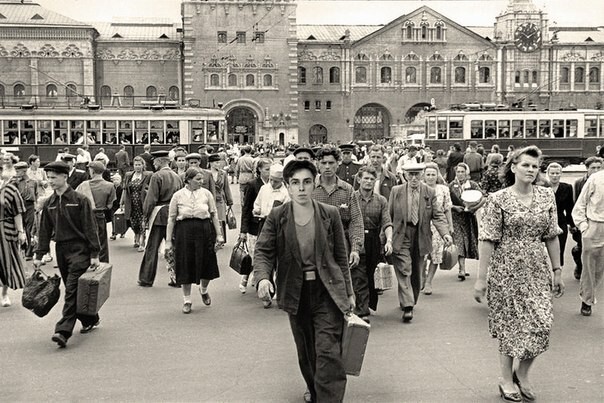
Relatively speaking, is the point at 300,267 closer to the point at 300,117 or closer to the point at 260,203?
the point at 260,203

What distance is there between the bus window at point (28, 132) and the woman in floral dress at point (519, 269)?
28938 millimetres

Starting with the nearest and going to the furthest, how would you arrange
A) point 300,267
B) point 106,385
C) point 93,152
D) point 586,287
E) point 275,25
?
point 300,267, point 106,385, point 586,287, point 93,152, point 275,25

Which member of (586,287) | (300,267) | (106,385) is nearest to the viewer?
(300,267)

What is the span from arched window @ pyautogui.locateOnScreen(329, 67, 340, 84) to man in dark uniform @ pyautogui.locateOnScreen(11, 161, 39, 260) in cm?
4770

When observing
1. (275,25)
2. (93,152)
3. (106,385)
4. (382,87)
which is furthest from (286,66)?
(106,385)

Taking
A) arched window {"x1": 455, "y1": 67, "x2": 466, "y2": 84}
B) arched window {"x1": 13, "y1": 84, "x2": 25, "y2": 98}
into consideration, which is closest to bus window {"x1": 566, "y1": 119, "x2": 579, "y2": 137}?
arched window {"x1": 455, "y1": 67, "x2": 466, "y2": 84}

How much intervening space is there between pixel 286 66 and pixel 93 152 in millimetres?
27020

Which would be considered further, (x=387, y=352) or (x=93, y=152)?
(x=93, y=152)

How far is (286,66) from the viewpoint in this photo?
5616 centimetres

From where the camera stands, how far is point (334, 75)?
59688 mm

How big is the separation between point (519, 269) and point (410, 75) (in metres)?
55.3

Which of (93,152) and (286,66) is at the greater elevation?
(286,66)

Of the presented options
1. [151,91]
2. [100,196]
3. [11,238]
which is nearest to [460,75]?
[151,91]

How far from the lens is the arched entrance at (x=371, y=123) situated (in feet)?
196
